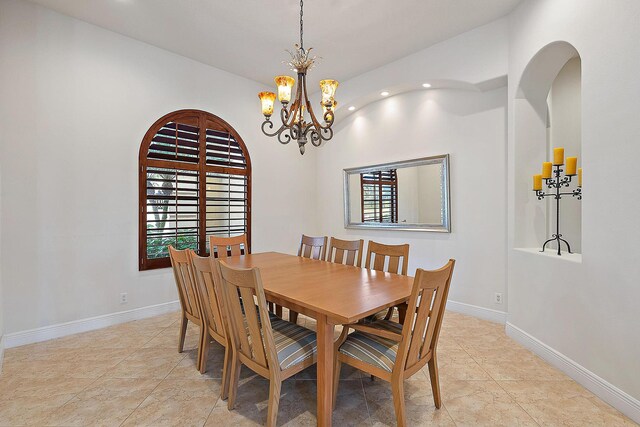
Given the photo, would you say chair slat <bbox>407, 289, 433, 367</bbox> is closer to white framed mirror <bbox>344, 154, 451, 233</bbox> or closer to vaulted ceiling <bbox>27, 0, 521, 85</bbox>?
white framed mirror <bbox>344, 154, 451, 233</bbox>

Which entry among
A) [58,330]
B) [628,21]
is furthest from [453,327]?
[58,330]

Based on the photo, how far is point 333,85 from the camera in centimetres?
238

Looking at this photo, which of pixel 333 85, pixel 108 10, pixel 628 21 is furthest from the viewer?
pixel 108 10

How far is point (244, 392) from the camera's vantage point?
6.56 ft

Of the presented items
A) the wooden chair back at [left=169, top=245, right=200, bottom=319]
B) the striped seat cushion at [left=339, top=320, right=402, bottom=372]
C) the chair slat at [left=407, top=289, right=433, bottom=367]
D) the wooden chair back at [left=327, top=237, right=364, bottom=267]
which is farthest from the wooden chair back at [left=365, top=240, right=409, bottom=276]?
the wooden chair back at [left=169, top=245, right=200, bottom=319]

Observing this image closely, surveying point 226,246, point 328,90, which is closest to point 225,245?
point 226,246

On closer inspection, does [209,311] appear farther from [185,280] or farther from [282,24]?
[282,24]

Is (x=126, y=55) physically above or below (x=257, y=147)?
above

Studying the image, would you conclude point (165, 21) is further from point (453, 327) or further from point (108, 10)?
point (453, 327)

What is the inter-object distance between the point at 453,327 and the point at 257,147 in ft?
11.4

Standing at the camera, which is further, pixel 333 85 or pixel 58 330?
pixel 58 330

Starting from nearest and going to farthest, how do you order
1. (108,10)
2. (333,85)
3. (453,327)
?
1. (333,85)
2. (108,10)
3. (453,327)

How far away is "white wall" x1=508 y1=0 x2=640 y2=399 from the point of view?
1.81 metres

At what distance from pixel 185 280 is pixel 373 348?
152cm
